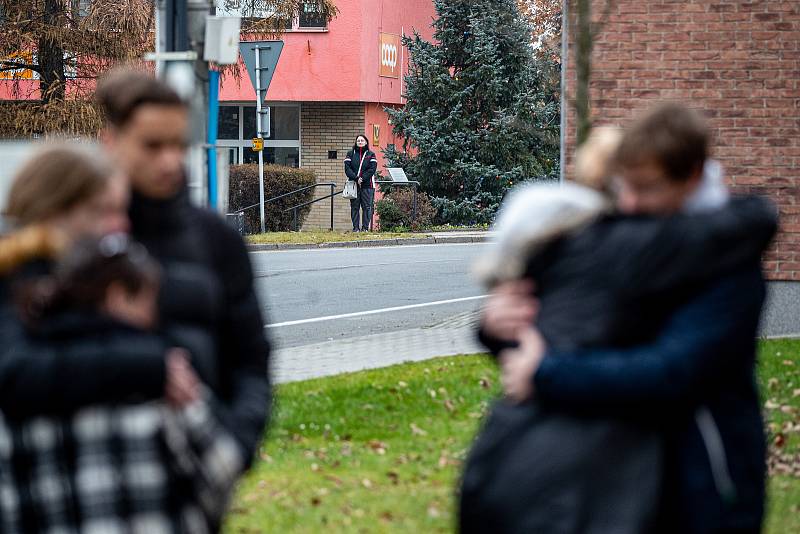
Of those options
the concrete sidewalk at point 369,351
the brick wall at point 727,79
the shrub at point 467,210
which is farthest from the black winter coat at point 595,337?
the shrub at point 467,210

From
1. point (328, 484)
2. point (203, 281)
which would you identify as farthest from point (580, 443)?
point (328, 484)

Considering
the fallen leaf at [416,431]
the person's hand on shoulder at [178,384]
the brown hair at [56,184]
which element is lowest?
the fallen leaf at [416,431]

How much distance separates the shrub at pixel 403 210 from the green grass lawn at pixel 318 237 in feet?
7.91

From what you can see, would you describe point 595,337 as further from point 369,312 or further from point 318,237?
point 318,237

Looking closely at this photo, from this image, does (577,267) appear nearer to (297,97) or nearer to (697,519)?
(697,519)

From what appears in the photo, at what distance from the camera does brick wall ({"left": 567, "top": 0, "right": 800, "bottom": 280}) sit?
13672 millimetres

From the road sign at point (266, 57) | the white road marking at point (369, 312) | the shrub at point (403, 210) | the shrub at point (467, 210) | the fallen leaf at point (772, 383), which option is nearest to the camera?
the fallen leaf at point (772, 383)

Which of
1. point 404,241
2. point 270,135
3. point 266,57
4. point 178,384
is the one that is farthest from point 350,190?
point 178,384

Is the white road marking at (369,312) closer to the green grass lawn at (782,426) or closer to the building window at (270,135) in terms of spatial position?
the green grass lawn at (782,426)

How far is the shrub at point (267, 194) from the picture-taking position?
2853 centimetres

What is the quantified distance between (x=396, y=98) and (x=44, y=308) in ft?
112

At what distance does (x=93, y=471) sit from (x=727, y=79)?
1214 cm

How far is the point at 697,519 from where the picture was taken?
9.31 feet

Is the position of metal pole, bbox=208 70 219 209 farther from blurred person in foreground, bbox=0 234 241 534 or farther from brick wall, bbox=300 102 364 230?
brick wall, bbox=300 102 364 230
